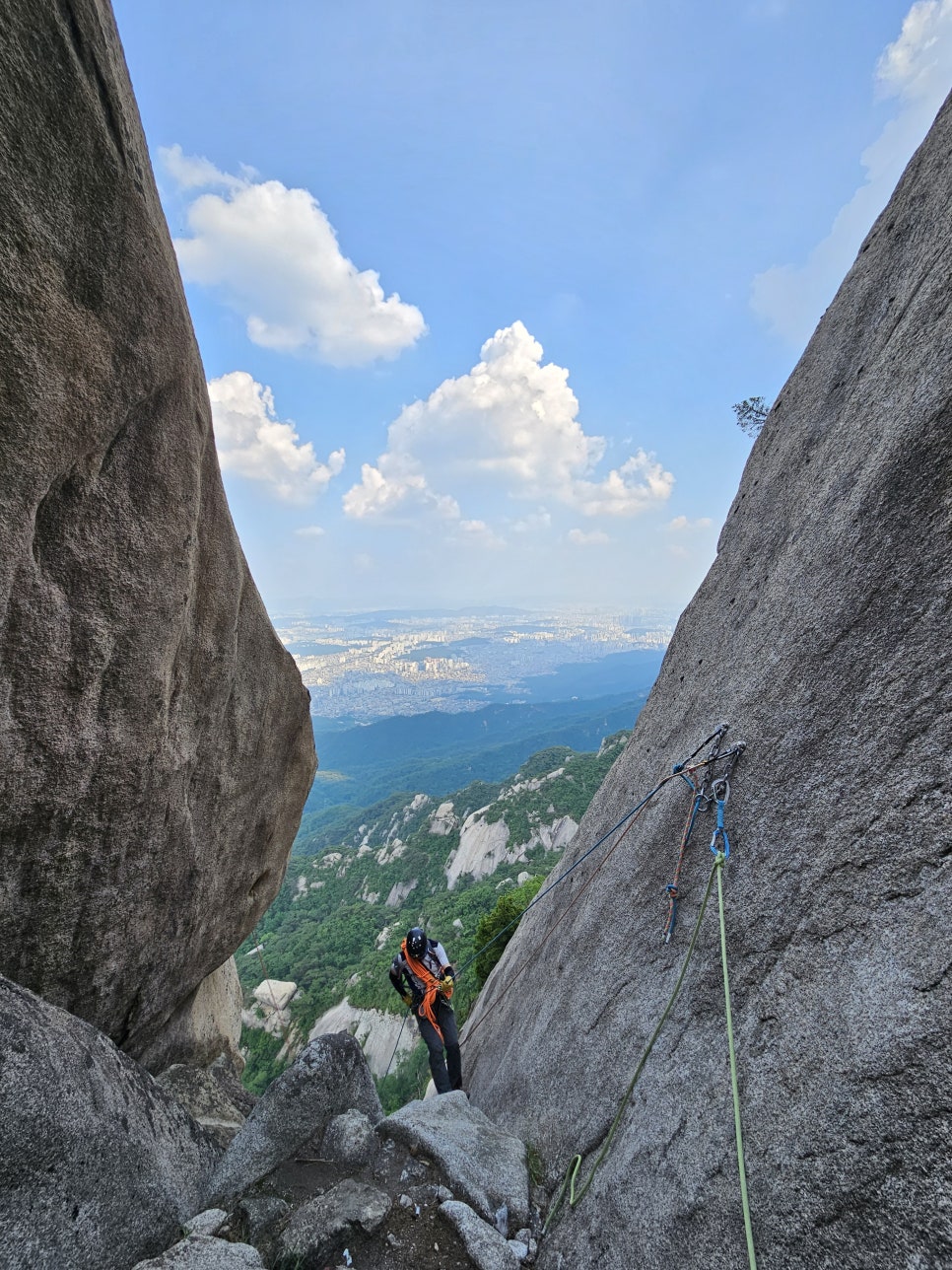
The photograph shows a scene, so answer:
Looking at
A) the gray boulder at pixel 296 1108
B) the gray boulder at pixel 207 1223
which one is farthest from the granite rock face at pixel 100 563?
the gray boulder at pixel 207 1223

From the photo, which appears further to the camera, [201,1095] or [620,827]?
[201,1095]

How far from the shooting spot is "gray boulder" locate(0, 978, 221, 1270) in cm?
397

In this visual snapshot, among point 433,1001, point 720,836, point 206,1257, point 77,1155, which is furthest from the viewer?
point 433,1001

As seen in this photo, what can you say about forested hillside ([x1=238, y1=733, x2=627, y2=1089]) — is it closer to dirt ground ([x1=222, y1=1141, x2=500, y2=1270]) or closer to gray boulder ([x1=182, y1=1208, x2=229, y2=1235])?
dirt ground ([x1=222, y1=1141, x2=500, y2=1270])

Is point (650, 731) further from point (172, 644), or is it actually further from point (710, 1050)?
point (172, 644)

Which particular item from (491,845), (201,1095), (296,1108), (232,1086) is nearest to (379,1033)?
(491,845)

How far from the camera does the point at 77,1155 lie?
4.40 meters

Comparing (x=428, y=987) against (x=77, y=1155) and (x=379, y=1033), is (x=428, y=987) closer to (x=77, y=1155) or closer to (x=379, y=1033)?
(x=77, y=1155)

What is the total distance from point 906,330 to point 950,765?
4075mm

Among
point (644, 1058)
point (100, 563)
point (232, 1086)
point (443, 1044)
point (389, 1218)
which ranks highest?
point (100, 563)

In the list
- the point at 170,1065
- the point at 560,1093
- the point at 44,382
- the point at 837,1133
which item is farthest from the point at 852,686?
the point at 170,1065

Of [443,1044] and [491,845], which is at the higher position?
[443,1044]

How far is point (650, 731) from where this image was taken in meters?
8.27

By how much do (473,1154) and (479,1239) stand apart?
0.98 metres
